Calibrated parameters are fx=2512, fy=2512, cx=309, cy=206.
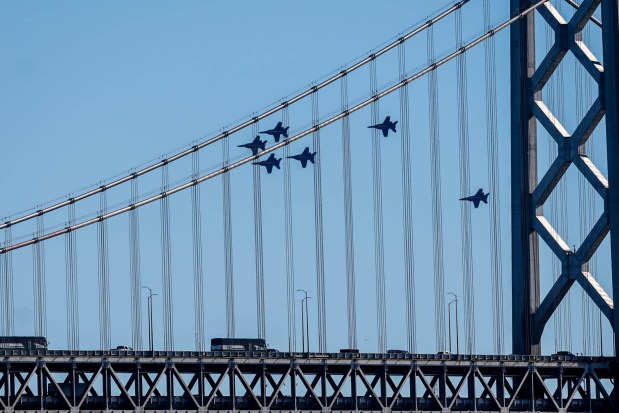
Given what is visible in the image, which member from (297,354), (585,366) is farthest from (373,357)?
(585,366)

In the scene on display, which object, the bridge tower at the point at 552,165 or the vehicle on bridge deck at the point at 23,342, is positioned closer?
the vehicle on bridge deck at the point at 23,342

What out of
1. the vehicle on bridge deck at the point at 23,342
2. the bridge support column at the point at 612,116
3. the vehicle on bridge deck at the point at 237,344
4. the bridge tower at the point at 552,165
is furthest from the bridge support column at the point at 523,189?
the vehicle on bridge deck at the point at 23,342

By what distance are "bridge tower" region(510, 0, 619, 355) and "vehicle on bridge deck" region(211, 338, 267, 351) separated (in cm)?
1460

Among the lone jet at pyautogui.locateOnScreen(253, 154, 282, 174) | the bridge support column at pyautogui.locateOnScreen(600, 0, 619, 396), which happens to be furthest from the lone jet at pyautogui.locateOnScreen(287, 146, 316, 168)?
the bridge support column at pyautogui.locateOnScreen(600, 0, 619, 396)

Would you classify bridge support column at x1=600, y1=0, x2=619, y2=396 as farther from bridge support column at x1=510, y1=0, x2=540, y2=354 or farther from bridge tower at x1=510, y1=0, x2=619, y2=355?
bridge support column at x1=510, y1=0, x2=540, y2=354

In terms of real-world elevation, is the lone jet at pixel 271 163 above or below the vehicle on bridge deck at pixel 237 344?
above

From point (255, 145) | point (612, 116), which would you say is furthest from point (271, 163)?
point (612, 116)

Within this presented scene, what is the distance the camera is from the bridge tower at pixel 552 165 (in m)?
125

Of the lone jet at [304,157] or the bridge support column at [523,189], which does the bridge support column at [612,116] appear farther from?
the lone jet at [304,157]

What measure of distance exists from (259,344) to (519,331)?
47.7ft

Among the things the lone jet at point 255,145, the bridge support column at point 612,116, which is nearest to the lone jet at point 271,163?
the lone jet at point 255,145

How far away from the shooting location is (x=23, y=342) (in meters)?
117

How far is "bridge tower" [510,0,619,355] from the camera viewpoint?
409 ft

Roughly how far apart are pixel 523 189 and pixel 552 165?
258cm
